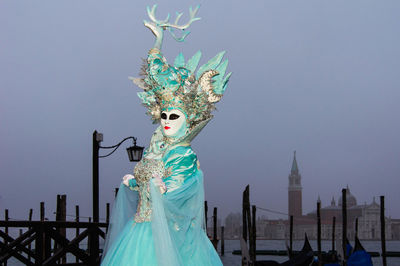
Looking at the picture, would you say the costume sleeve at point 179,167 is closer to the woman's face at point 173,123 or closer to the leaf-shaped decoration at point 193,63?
the woman's face at point 173,123

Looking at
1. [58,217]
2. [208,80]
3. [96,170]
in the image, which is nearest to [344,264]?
[58,217]

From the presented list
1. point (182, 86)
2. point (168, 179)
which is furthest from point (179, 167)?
point (182, 86)

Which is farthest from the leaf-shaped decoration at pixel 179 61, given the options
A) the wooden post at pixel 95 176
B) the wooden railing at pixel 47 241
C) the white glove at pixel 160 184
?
the wooden post at pixel 95 176

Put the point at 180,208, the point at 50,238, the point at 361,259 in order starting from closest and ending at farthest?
1. the point at 180,208
2. the point at 50,238
3. the point at 361,259

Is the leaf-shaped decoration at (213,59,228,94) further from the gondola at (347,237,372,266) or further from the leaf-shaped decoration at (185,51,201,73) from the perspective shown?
the gondola at (347,237,372,266)

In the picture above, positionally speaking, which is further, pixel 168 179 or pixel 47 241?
pixel 47 241

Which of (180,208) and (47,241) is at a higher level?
(180,208)

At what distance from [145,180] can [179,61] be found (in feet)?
4.48

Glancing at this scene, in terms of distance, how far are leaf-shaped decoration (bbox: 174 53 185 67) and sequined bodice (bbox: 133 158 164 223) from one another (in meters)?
1.13

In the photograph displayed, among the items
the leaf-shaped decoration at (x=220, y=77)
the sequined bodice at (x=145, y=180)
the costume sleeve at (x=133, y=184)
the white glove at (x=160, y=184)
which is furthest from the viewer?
the leaf-shaped decoration at (x=220, y=77)

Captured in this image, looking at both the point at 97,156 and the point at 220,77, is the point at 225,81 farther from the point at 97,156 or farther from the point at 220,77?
the point at 97,156

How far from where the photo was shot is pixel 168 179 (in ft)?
15.4

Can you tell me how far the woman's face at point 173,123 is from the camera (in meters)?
4.98

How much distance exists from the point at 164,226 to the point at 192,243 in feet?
1.40
